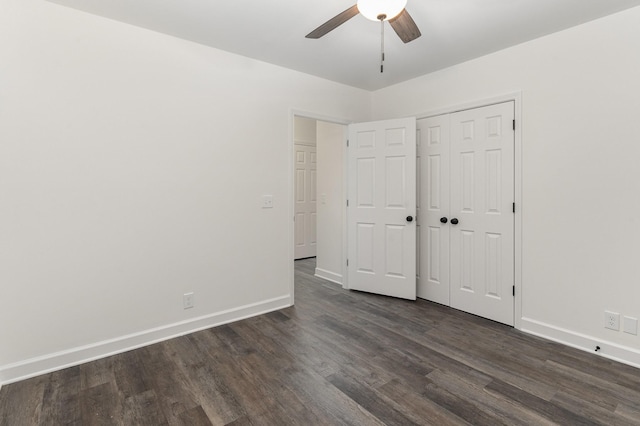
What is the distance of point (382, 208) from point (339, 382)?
2.11 meters

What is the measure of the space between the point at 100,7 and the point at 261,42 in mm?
1166

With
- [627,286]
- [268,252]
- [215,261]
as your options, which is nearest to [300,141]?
[268,252]

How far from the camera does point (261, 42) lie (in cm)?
278

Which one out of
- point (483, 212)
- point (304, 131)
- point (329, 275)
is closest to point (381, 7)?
point (483, 212)

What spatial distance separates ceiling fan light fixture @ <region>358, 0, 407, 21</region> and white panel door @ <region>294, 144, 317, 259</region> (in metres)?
4.12

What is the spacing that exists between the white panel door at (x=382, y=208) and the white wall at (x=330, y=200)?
23 cm

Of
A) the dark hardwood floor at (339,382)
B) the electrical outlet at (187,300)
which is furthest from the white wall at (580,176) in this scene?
the electrical outlet at (187,300)

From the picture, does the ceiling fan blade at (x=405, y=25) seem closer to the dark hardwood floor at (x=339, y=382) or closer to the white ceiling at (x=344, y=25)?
the white ceiling at (x=344, y=25)

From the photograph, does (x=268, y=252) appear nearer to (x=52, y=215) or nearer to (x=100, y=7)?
(x=52, y=215)

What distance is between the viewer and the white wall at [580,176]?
2.31m

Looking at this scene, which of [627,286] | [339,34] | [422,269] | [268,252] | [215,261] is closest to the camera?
[627,286]

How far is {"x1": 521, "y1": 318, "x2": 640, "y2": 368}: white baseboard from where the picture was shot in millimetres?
2299

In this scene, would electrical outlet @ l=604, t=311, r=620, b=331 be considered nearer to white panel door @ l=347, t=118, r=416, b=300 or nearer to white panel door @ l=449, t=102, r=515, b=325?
white panel door @ l=449, t=102, r=515, b=325

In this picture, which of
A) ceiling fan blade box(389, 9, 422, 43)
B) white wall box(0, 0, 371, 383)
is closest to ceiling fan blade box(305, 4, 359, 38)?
ceiling fan blade box(389, 9, 422, 43)
